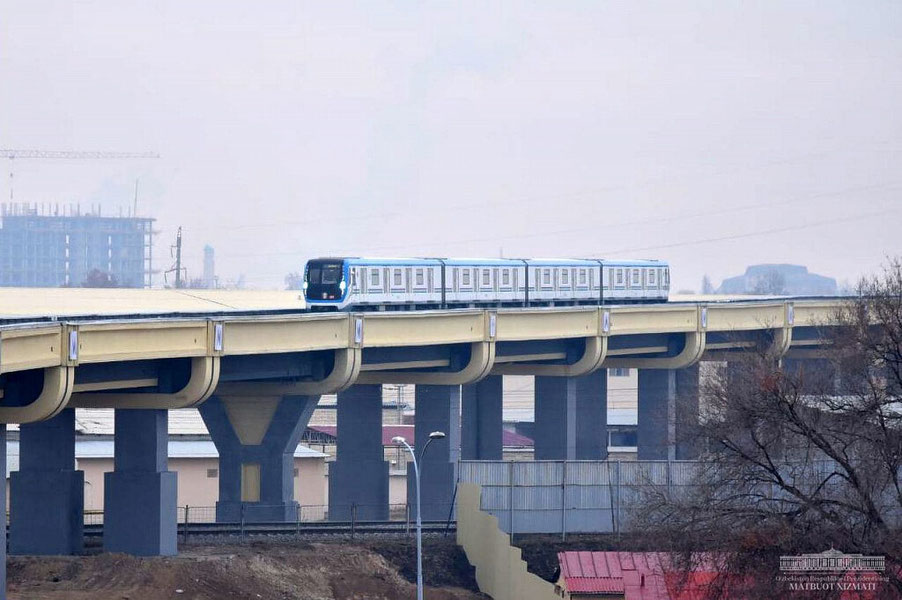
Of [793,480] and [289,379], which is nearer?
[793,480]

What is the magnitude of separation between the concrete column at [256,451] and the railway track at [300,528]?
6.89 feet

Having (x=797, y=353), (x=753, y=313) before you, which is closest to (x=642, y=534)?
(x=753, y=313)

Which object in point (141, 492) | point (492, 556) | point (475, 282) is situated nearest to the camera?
point (141, 492)

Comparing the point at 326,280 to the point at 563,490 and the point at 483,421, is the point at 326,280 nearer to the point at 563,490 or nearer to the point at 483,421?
the point at 563,490

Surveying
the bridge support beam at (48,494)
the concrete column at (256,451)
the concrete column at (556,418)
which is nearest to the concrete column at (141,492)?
the bridge support beam at (48,494)

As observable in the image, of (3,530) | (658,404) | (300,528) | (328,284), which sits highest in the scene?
(328,284)

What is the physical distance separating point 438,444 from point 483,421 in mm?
9198

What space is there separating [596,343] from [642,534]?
35.8m

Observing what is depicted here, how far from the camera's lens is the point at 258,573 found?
165 ft

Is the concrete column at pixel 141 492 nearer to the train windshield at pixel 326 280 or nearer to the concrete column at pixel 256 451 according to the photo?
the concrete column at pixel 256 451

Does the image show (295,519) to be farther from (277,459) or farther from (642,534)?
(642,534)

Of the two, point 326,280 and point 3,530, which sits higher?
point 326,280

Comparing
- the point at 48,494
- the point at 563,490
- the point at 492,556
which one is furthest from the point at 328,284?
the point at 48,494

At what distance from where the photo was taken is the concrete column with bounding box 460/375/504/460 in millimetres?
79062
